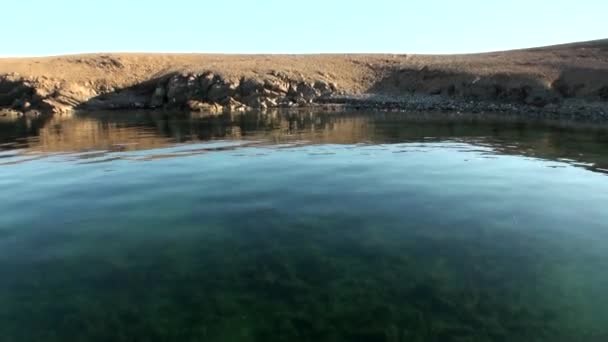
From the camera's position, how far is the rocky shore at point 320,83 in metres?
44.2

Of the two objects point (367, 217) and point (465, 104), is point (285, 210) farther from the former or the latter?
point (465, 104)

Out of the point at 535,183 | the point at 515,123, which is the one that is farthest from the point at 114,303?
the point at 515,123

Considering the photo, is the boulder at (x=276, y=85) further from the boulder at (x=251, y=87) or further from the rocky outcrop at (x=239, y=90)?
the boulder at (x=251, y=87)

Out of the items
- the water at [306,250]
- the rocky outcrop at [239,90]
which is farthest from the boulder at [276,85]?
the water at [306,250]

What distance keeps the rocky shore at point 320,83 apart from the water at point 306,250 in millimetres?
30844

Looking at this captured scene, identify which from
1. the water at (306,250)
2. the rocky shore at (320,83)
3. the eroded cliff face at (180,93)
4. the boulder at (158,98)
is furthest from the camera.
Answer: the boulder at (158,98)

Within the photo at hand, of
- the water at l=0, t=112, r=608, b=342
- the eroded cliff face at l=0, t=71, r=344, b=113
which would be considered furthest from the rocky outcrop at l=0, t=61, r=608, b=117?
the water at l=0, t=112, r=608, b=342

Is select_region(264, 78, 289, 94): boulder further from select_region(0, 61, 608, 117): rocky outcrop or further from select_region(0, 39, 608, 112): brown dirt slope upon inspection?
select_region(0, 39, 608, 112): brown dirt slope

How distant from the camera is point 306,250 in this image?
25.3ft

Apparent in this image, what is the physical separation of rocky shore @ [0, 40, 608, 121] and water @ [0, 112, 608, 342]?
30.8 metres

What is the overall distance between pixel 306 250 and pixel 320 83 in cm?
5146

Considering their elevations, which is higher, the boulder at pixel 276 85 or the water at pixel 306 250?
the boulder at pixel 276 85

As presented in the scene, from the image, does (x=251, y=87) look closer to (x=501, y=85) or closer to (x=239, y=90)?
(x=239, y=90)

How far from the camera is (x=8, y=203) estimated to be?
11156 millimetres
